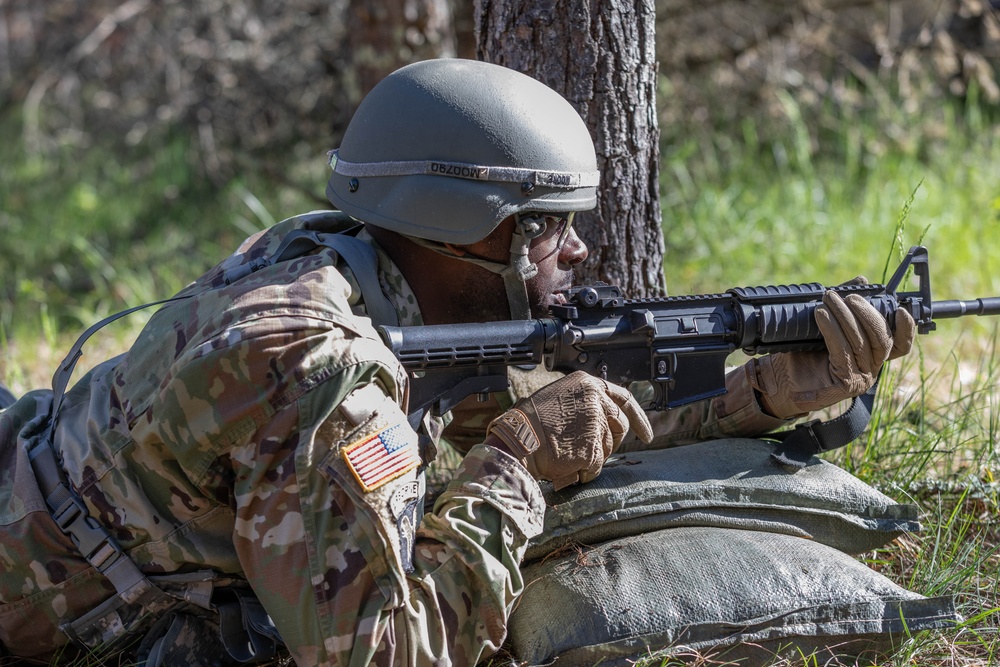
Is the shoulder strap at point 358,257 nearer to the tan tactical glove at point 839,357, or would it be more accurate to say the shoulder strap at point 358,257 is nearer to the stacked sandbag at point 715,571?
the stacked sandbag at point 715,571

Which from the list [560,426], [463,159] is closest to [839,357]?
[560,426]

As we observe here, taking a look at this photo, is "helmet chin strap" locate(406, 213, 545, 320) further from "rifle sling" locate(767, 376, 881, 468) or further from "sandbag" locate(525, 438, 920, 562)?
"rifle sling" locate(767, 376, 881, 468)

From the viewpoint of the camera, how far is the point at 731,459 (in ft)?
9.37

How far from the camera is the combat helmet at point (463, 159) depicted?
2.47 m

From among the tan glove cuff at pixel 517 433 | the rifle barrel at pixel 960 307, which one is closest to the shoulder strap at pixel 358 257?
the tan glove cuff at pixel 517 433

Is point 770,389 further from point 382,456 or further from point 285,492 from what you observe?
point 285,492

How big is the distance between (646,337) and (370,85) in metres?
3.30

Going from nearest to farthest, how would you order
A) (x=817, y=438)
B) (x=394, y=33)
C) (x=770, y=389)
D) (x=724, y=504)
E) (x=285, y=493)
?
(x=285, y=493), (x=724, y=504), (x=817, y=438), (x=770, y=389), (x=394, y=33)

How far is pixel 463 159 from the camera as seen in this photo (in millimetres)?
2471

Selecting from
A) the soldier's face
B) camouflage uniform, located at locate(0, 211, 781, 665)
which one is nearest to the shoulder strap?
camouflage uniform, located at locate(0, 211, 781, 665)

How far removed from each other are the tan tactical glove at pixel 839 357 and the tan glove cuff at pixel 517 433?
902 millimetres

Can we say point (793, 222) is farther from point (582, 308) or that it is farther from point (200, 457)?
point (200, 457)

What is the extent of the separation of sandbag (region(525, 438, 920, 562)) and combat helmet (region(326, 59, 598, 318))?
1.78 ft

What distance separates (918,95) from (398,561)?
5.55 m
